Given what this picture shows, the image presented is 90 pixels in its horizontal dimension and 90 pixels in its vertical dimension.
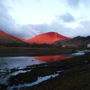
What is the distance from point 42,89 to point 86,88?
297 cm

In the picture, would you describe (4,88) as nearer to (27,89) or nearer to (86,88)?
(27,89)

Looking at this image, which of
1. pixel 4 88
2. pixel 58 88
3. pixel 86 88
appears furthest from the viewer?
pixel 4 88

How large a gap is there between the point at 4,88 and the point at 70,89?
5545 mm

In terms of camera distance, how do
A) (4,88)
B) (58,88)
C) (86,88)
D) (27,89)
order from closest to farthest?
(86,88) → (58,88) → (27,89) → (4,88)

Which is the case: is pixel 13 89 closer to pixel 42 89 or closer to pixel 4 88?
pixel 4 88

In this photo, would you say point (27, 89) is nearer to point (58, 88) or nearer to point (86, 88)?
point (58, 88)

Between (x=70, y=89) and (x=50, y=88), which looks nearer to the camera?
(x=70, y=89)

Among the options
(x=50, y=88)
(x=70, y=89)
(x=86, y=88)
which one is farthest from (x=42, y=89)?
(x=86, y=88)

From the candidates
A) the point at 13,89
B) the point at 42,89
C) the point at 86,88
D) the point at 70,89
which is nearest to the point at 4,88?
the point at 13,89

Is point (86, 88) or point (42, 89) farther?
point (42, 89)

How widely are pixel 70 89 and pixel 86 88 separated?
0.98 meters

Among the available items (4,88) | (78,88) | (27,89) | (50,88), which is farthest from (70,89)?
(4,88)

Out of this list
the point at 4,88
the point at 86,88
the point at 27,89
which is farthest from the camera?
the point at 4,88

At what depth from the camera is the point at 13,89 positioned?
14148 mm
